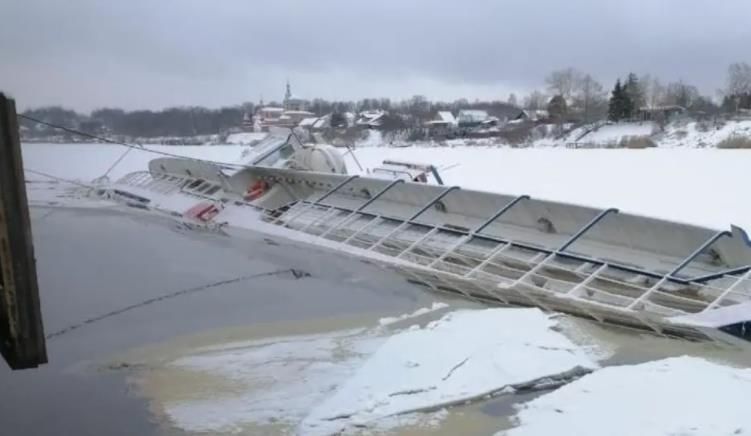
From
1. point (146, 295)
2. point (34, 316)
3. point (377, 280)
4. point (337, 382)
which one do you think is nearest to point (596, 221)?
point (377, 280)

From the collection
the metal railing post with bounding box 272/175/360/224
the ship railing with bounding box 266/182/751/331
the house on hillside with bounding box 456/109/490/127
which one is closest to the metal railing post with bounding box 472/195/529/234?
the ship railing with bounding box 266/182/751/331

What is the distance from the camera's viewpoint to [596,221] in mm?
7254

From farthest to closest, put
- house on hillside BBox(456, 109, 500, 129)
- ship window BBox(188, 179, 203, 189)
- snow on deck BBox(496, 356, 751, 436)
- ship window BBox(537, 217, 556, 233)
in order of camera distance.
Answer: house on hillside BBox(456, 109, 500, 129)
ship window BBox(188, 179, 203, 189)
ship window BBox(537, 217, 556, 233)
snow on deck BBox(496, 356, 751, 436)

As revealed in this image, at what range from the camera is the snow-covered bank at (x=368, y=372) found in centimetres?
398

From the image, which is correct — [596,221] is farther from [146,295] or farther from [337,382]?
[146,295]

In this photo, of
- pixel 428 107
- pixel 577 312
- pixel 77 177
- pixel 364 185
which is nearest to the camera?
pixel 577 312

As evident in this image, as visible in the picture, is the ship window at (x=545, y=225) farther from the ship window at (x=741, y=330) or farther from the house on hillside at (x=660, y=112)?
the house on hillside at (x=660, y=112)

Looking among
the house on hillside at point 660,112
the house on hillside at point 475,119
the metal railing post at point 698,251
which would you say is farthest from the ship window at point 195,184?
the house on hillside at point 475,119

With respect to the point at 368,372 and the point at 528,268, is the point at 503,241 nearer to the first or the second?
the point at 528,268

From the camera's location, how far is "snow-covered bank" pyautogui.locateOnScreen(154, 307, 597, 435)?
3.98 metres

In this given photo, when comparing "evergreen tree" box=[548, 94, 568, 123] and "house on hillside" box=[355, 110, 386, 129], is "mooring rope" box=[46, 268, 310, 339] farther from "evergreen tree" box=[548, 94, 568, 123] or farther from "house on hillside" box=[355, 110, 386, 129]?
"evergreen tree" box=[548, 94, 568, 123]

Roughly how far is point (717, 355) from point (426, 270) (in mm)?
3006

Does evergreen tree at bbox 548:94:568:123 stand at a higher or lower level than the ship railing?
higher

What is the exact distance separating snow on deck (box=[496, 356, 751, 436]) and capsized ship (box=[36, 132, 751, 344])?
0.96 meters
